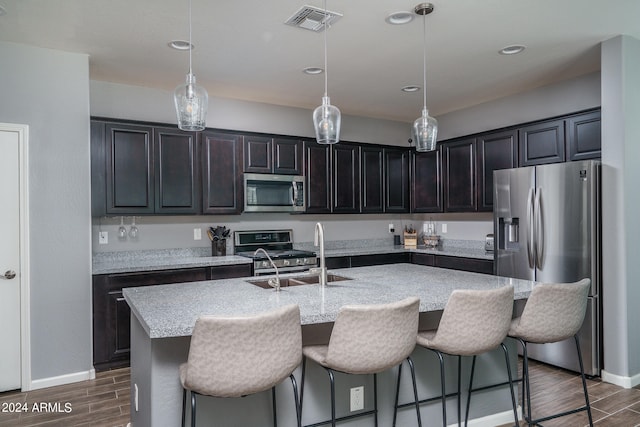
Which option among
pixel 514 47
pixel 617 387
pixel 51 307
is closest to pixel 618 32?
pixel 514 47

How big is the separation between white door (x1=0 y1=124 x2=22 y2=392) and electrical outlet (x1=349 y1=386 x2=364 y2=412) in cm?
271

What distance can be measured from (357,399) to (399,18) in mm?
2439

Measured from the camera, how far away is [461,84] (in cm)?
448

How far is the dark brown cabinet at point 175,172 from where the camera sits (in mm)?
4148

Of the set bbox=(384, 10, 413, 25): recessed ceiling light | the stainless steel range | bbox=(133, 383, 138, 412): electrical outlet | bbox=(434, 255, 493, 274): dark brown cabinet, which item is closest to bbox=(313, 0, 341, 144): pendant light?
bbox=(384, 10, 413, 25): recessed ceiling light

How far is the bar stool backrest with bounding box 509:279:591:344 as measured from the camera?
2.34m

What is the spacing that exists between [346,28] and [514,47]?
4.71 feet

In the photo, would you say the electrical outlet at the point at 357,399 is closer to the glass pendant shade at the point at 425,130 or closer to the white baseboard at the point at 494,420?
the white baseboard at the point at 494,420

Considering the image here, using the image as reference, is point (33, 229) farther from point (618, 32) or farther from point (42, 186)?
point (618, 32)

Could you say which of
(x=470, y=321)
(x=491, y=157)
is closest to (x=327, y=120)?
(x=470, y=321)

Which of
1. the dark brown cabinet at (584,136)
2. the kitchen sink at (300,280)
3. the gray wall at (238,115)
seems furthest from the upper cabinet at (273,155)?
the dark brown cabinet at (584,136)

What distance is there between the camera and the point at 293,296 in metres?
2.37

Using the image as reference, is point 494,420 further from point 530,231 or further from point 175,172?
point 175,172

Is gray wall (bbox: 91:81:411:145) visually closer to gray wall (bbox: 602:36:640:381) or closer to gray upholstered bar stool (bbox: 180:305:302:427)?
gray wall (bbox: 602:36:640:381)
